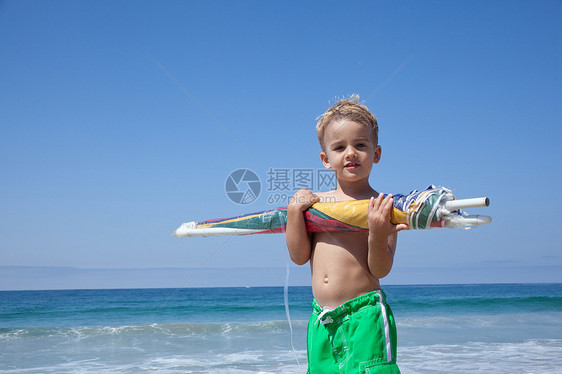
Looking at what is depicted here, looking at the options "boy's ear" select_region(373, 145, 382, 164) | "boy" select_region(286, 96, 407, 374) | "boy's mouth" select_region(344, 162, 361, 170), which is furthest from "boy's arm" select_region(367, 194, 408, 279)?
"boy's ear" select_region(373, 145, 382, 164)

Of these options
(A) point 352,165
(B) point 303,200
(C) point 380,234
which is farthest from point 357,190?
(C) point 380,234

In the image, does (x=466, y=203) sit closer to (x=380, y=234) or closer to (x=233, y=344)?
(x=380, y=234)

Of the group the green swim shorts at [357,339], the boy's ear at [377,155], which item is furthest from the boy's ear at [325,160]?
the green swim shorts at [357,339]

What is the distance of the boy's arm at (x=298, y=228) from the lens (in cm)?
263

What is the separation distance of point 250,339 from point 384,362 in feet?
31.8

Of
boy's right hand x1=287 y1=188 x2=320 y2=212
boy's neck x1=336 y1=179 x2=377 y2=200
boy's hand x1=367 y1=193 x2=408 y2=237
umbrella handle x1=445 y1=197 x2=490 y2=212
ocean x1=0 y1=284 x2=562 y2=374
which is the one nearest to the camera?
umbrella handle x1=445 y1=197 x2=490 y2=212

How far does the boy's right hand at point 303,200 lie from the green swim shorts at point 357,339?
1.78ft

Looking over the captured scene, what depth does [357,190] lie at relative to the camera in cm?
278

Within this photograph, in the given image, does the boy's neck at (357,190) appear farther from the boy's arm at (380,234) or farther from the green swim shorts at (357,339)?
the green swim shorts at (357,339)

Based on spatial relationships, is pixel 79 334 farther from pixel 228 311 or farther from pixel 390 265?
pixel 390 265

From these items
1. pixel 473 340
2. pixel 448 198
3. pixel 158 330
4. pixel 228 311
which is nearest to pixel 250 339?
pixel 158 330

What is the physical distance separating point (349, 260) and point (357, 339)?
1.29 ft

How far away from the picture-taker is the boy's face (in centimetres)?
263

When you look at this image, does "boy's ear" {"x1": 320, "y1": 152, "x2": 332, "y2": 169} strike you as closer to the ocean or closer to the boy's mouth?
the boy's mouth
